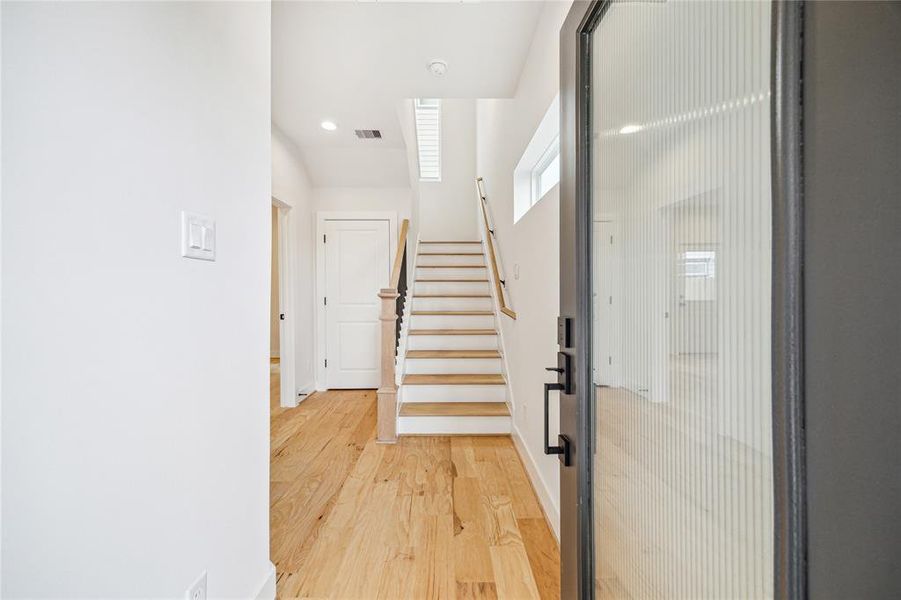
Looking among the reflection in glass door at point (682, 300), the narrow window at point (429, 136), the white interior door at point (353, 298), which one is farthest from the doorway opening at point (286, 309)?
the reflection in glass door at point (682, 300)

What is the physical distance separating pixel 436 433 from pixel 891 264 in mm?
3000

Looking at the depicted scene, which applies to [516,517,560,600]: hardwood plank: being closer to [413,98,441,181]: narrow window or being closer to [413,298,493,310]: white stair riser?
[413,298,493,310]: white stair riser

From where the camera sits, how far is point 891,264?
42 cm

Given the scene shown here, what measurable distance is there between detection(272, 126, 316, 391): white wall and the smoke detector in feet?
6.01

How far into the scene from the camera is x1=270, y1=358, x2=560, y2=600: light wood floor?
156cm

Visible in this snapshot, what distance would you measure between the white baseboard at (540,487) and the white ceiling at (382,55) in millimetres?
2447

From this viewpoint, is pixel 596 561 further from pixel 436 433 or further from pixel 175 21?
pixel 436 433

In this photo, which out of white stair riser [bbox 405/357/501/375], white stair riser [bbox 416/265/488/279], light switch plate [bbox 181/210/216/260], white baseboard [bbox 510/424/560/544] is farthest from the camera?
white stair riser [bbox 416/265/488/279]

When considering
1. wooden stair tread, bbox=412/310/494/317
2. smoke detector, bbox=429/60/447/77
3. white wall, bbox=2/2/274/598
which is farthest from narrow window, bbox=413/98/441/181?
white wall, bbox=2/2/274/598

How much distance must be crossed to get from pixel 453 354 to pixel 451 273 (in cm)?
145

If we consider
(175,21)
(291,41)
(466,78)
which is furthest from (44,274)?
(466,78)

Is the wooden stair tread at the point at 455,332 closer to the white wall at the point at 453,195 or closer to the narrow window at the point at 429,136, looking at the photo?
the white wall at the point at 453,195

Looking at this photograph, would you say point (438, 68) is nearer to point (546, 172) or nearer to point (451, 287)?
point (546, 172)

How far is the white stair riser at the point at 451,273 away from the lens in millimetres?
4852
